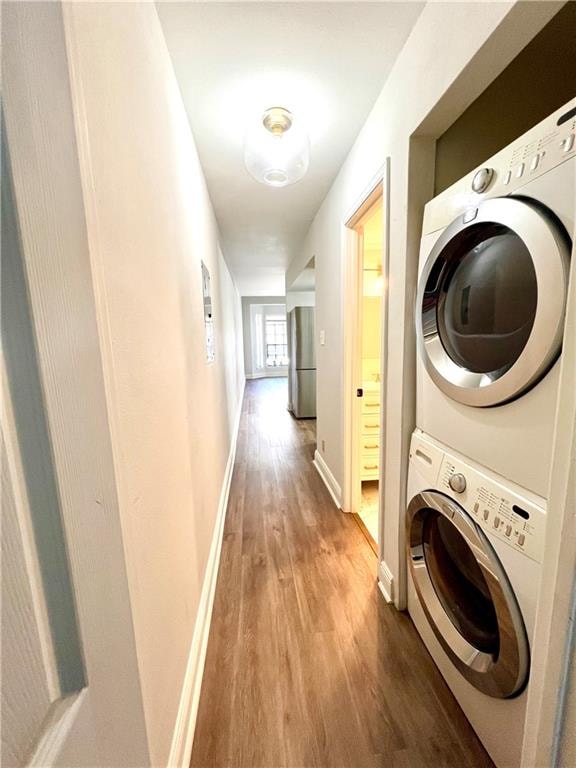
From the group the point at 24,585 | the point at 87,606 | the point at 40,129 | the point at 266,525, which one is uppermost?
the point at 40,129

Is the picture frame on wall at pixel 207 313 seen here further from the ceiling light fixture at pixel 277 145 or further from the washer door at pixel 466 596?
the washer door at pixel 466 596

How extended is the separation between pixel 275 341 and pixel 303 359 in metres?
5.33

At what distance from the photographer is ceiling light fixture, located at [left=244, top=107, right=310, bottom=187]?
145 cm

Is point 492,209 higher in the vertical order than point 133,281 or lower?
higher

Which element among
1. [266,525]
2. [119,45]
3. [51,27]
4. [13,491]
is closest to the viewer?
[13,491]

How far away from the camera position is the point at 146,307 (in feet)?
2.72

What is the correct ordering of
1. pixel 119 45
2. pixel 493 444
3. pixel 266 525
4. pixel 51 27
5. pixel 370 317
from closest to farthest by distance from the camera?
pixel 51 27
pixel 119 45
pixel 493 444
pixel 266 525
pixel 370 317

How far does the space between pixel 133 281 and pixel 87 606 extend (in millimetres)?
655

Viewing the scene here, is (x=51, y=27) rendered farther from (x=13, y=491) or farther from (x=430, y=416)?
(x=430, y=416)

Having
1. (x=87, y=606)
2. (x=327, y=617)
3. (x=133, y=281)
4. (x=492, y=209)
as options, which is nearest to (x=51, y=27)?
(x=133, y=281)

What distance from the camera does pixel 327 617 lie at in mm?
1432

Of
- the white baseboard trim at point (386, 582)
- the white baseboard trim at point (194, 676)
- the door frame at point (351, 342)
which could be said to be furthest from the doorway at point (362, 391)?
the white baseboard trim at point (194, 676)

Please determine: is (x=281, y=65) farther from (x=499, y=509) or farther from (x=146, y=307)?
(x=499, y=509)

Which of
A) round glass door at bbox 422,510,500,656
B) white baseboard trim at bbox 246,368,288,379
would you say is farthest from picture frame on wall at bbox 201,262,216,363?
white baseboard trim at bbox 246,368,288,379
